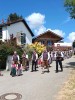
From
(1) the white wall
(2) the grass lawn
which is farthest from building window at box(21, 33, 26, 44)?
(2) the grass lawn

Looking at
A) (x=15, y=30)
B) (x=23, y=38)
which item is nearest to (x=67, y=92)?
(x=15, y=30)

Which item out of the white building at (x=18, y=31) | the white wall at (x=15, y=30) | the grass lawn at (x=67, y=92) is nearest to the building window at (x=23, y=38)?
the white building at (x=18, y=31)

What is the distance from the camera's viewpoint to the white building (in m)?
44.9

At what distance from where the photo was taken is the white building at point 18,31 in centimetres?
4491

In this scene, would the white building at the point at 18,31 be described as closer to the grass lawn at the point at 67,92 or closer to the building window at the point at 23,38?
the building window at the point at 23,38

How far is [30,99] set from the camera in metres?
12.5

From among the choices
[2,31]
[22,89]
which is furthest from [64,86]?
[2,31]

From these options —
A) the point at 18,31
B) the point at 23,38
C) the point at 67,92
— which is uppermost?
the point at 18,31

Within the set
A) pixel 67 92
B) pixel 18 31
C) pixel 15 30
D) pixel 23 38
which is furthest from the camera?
pixel 23 38

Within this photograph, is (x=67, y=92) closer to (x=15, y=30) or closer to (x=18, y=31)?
(x=15, y=30)

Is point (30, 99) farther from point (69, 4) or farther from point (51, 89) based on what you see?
point (69, 4)

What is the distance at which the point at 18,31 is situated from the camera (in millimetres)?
47938

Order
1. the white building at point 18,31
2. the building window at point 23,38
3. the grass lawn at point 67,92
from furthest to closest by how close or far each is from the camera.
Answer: the building window at point 23,38, the white building at point 18,31, the grass lawn at point 67,92

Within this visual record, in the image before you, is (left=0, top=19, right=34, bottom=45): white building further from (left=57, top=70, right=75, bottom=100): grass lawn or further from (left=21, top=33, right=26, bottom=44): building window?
(left=57, top=70, right=75, bottom=100): grass lawn
